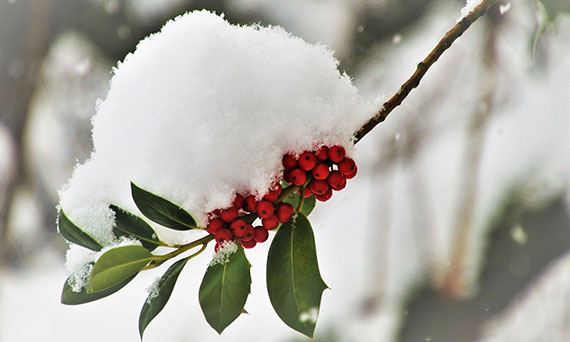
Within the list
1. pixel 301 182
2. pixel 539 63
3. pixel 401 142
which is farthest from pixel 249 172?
pixel 539 63

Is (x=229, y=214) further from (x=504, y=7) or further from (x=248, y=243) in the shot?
(x=504, y=7)

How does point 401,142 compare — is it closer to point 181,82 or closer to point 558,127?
point 558,127

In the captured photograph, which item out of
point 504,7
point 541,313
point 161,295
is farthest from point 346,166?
point 541,313

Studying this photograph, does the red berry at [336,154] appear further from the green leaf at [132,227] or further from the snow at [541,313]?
the snow at [541,313]

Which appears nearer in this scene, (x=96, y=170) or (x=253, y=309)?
(x=96, y=170)

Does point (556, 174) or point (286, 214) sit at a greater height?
point (556, 174)

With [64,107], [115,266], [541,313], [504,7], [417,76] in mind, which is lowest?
[115,266]

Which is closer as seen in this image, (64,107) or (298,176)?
(298,176)

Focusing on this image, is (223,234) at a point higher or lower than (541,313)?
lower
